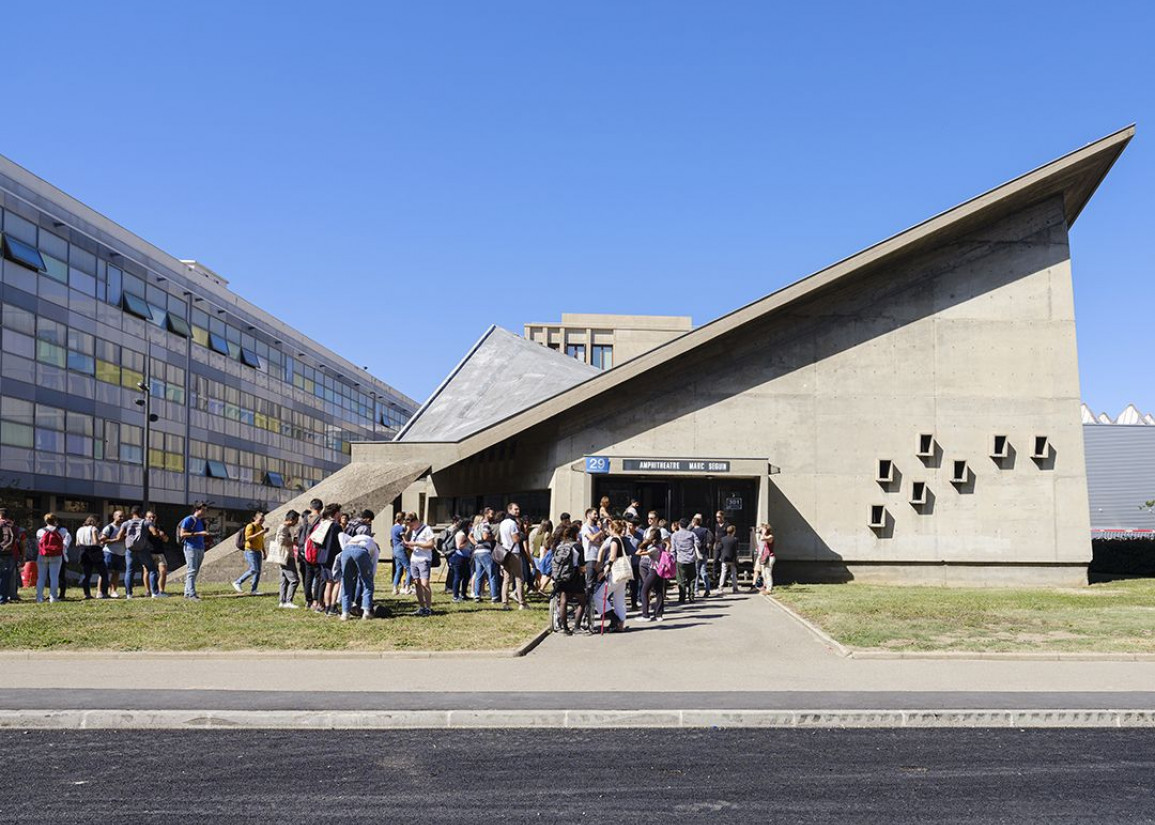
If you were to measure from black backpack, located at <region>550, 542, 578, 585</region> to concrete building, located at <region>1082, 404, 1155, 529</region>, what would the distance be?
79174mm

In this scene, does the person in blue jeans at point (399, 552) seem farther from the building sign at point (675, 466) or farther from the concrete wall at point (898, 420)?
the building sign at point (675, 466)

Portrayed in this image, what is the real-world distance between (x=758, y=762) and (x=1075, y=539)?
24209mm

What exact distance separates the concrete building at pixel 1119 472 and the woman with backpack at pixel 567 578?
7864 centimetres

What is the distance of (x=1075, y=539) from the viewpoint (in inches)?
1142

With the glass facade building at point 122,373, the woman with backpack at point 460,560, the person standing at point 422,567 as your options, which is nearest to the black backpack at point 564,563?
the person standing at point 422,567

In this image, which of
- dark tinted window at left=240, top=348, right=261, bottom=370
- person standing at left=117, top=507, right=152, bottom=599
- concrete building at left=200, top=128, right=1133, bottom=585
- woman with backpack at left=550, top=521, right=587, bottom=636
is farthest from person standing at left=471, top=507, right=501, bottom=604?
dark tinted window at left=240, top=348, right=261, bottom=370

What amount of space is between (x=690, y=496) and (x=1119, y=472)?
232ft

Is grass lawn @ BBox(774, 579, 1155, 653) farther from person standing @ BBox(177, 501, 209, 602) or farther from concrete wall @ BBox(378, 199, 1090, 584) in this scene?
person standing @ BBox(177, 501, 209, 602)

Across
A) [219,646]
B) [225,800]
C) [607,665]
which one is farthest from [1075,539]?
[225,800]

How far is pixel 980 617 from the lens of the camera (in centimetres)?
1850

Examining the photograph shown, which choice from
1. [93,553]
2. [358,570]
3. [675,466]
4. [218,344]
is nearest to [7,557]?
[93,553]

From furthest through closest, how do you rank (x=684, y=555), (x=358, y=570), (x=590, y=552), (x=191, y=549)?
(x=684, y=555) < (x=191, y=549) < (x=358, y=570) < (x=590, y=552)

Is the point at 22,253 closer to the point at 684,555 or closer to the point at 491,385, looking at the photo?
the point at 491,385

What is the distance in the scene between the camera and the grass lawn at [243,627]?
47.4 feet
